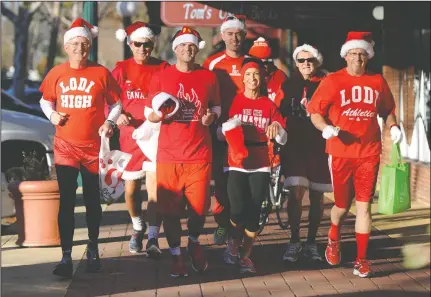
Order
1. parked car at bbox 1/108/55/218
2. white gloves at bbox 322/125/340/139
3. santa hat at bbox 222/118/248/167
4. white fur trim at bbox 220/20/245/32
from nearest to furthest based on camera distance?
white gloves at bbox 322/125/340/139 < santa hat at bbox 222/118/248/167 < white fur trim at bbox 220/20/245/32 < parked car at bbox 1/108/55/218

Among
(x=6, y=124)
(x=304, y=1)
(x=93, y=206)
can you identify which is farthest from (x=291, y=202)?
(x=6, y=124)

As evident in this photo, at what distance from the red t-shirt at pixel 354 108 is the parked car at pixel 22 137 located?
7.79 m

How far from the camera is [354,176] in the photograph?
7.80m

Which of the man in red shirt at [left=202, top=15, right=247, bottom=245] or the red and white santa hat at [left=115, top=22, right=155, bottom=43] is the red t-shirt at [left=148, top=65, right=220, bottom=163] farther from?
the red and white santa hat at [left=115, top=22, right=155, bottom=43]

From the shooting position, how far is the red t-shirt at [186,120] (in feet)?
24.6

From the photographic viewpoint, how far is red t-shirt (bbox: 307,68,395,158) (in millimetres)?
7590

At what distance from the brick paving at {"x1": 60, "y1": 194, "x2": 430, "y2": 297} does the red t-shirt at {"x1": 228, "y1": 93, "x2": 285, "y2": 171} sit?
90 cm

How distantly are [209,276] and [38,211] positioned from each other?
223cm

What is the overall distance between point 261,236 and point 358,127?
2.85m

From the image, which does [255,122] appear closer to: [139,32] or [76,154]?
[76,154]

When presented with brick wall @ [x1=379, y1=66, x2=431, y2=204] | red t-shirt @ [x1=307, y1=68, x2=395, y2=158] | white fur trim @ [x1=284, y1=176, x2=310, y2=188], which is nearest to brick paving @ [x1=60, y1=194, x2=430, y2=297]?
white fur trim @ [x1=284, y1=176, x2=310, y2=188]

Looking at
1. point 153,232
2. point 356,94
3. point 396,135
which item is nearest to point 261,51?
point 356,94

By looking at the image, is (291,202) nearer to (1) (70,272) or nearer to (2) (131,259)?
(2) (131,259)

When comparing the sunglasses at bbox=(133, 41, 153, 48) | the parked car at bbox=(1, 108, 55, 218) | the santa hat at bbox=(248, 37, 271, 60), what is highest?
the sunglasses at bbox=(133, 41, 153, 48)
